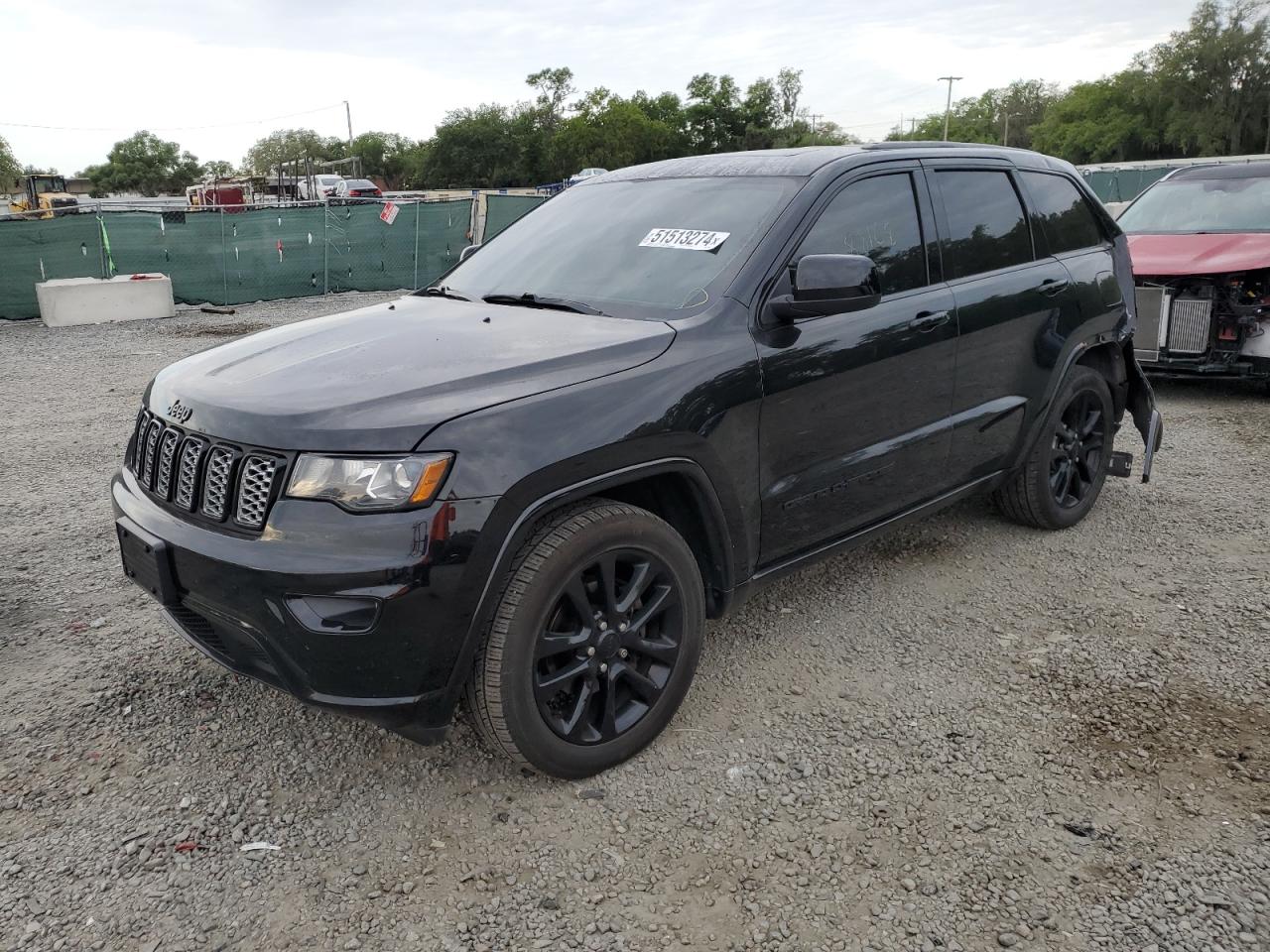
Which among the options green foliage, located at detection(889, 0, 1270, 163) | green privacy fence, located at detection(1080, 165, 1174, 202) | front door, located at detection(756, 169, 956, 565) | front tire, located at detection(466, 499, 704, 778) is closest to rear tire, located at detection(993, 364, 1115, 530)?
front door, located at detection(756, 169, 956, 565)

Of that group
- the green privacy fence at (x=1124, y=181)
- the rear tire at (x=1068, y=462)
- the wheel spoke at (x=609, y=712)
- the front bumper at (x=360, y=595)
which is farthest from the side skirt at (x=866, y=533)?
the green privacy fence at (x=1124, y=181)

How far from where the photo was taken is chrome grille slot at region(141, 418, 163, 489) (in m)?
2.90

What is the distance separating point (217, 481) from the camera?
2588mm

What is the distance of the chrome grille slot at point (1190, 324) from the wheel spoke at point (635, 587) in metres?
6.45

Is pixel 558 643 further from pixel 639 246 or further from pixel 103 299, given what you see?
pixel 103 299

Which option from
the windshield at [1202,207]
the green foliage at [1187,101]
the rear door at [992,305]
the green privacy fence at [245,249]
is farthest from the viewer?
the green foliage at [1187,101]

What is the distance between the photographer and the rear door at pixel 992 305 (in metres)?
3.92

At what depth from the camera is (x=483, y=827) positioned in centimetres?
272

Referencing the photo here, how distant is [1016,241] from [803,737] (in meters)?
2.49

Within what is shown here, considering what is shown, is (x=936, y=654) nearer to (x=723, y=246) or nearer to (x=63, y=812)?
(x=723, y=246)

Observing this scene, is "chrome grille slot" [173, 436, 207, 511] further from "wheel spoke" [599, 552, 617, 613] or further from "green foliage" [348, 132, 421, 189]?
"green foliage" [348, 132, 421, 189]

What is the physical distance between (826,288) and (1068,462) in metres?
2.40

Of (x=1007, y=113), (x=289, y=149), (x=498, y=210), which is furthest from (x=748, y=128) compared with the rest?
(x=498, y=210)

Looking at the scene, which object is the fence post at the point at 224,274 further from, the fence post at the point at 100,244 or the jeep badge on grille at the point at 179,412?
the jeep badge on grille at the point at 179,412
